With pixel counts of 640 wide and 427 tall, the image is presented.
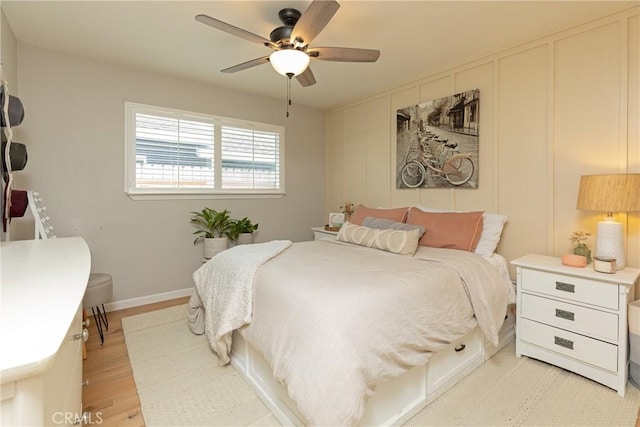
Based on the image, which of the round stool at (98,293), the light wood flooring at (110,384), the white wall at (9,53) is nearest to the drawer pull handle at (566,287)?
the light wood flooring at (110,384)

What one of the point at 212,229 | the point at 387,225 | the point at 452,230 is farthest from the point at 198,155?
the point at 452,230

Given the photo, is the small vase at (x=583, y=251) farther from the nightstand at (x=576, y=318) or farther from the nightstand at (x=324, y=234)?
the nightstand at (x=324, y=234)

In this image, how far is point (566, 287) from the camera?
2076 millimetres

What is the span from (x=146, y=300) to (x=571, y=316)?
3889 mm

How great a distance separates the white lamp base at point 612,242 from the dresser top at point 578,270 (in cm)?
9

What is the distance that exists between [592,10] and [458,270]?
6.99 feet

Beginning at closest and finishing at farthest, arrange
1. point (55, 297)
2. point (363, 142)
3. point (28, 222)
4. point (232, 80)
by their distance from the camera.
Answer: point (55, 297), point (28, 222), point (232, 80), point (363, 142)

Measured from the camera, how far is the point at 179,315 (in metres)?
3.09

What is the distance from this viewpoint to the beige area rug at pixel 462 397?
5.49ft

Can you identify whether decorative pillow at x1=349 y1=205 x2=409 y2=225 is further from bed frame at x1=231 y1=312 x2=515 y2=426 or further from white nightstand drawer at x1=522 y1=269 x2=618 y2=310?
bed frame at x1=231 y1=312 x2=515 y2=426

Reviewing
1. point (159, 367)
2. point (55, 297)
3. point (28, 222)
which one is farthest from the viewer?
point (28, 222)

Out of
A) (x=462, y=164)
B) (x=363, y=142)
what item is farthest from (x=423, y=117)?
(x=363, y=142)

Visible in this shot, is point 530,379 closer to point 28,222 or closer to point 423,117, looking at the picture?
point 423,117

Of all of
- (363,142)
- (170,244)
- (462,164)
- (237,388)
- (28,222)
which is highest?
(363,142)
